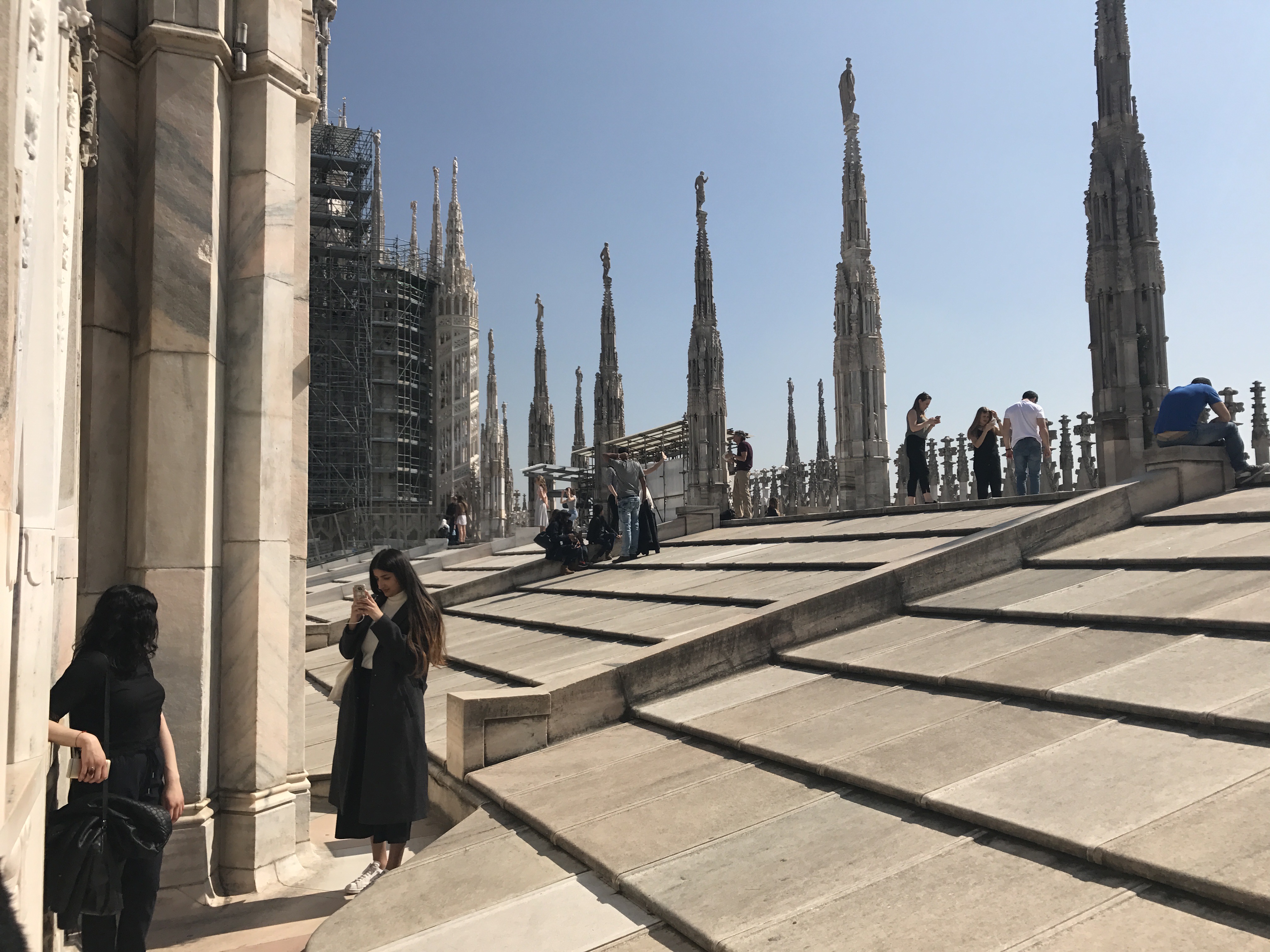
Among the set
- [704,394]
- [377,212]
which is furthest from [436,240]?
[704,394]

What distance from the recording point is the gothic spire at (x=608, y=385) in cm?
3000

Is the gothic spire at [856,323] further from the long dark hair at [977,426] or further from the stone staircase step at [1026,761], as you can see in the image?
the stone staircase step at [1026,761]

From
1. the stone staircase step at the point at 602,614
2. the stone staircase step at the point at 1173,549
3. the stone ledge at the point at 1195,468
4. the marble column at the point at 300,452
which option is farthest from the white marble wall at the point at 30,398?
the stone ledge at the point at 1195,468

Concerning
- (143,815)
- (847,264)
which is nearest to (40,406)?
(143,815)

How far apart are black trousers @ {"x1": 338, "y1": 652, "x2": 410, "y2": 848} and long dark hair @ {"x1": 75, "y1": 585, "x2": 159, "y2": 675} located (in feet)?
3.70

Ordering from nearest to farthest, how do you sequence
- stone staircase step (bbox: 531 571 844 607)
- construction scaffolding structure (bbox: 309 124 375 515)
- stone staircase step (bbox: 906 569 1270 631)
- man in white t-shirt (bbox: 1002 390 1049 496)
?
1. stone staircase step (bbox: 906 569 1270 631)
2. stone staircase step (bbox: 531 571 844 607)
3. man in white t-shirt (bbox: 1002 390 1049 496)
4. construction scaffolding structure (bbox: 309 124 375 515)

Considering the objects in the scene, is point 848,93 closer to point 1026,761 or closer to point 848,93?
point 848,93

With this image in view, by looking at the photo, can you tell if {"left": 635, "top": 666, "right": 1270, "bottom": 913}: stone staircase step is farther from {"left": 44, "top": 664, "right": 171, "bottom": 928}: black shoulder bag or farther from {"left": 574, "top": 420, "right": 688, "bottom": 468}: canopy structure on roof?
{"left": 574, "top": 420, "right": 688, "bottom": 468}: canopy structure on roof

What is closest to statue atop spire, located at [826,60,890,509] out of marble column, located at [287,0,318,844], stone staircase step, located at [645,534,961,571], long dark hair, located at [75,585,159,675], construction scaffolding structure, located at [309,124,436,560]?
stone staircase step, located at [645,534,961,571]

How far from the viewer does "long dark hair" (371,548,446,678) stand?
4383 mm

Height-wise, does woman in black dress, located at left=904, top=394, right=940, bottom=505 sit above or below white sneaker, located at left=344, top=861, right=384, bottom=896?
above

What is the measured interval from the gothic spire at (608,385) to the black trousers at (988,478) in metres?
19.1

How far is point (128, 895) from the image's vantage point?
331 centimetres

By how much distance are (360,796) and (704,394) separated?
16953 millimetres
